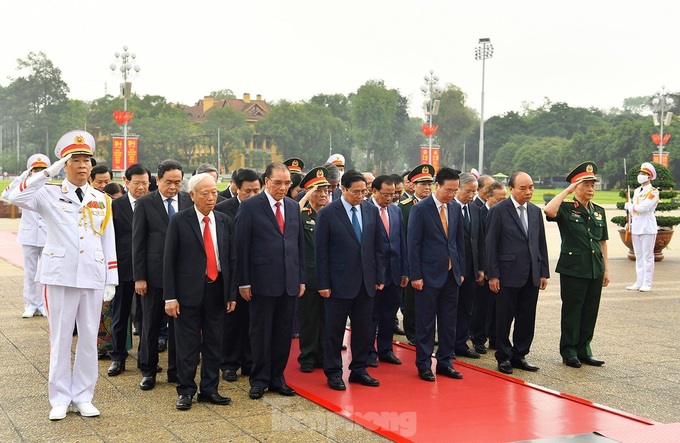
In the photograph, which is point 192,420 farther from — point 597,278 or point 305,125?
point 305,125

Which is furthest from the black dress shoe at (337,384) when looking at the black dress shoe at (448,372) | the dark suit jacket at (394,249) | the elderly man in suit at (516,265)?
the elderly man in suit at (516,265)

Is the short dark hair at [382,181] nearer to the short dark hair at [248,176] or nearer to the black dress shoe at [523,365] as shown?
the short dark hair at [248,176]

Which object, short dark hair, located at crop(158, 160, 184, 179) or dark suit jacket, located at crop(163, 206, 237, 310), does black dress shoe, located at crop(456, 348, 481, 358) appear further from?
short dark hair, located at crop(158, 160, 184, 179)

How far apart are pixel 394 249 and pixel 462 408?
1938mm

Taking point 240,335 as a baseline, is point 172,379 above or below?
below

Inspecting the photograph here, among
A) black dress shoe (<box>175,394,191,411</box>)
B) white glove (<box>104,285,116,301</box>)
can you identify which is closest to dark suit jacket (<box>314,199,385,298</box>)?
black dress shoe (<box>175,394,191,411</box>)

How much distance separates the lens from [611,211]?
36312mm

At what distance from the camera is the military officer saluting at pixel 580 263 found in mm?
7395

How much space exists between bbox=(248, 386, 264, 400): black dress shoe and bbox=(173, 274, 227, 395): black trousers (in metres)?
0.29

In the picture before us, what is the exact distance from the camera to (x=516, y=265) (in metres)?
7.21

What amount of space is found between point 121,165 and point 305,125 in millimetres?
57713

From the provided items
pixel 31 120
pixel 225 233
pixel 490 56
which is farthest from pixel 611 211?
pixel 31 120

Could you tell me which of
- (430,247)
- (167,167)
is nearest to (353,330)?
(430,247)

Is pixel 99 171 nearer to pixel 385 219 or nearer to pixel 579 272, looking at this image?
pixel 385 219
